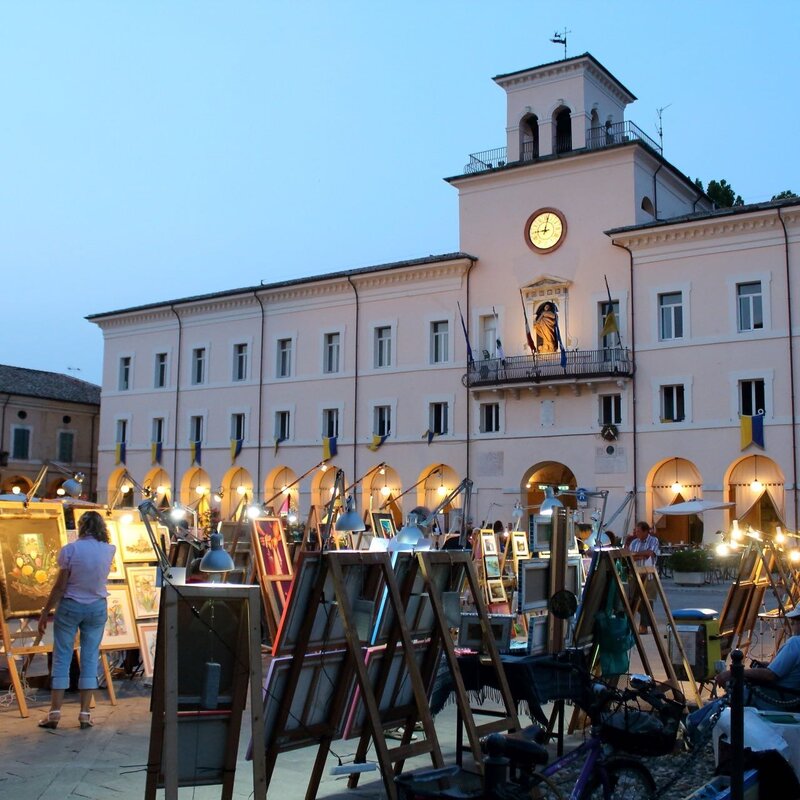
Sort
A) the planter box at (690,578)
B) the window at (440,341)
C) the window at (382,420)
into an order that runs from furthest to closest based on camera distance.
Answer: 1. the window at (382,420)
2. the window at (440,341)
3. the planter box at (690,578)

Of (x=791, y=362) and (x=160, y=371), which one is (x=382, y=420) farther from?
(x=791, y=362)

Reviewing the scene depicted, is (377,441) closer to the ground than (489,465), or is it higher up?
higher up

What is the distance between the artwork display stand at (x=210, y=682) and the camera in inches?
210

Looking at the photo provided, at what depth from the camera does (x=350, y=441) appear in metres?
36.4

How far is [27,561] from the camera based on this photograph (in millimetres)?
9180

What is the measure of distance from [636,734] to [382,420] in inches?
1193

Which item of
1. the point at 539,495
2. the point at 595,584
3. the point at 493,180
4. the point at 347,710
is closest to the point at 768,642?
the point at 595,584

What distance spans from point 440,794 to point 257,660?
1164mm

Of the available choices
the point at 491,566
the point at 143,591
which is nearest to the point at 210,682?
the point at 143,591

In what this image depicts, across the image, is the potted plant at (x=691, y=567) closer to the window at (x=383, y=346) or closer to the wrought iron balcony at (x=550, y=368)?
the wrought iron balcony at (x=550, y=368)

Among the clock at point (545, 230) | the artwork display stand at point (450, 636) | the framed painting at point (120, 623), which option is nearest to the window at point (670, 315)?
the clock at point (545, 230)

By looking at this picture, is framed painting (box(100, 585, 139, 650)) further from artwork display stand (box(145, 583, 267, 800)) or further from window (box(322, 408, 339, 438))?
window (box(322, 408, 339, 438))

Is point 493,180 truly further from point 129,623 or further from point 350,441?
point 129,623

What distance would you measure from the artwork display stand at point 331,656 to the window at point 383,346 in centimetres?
2967
